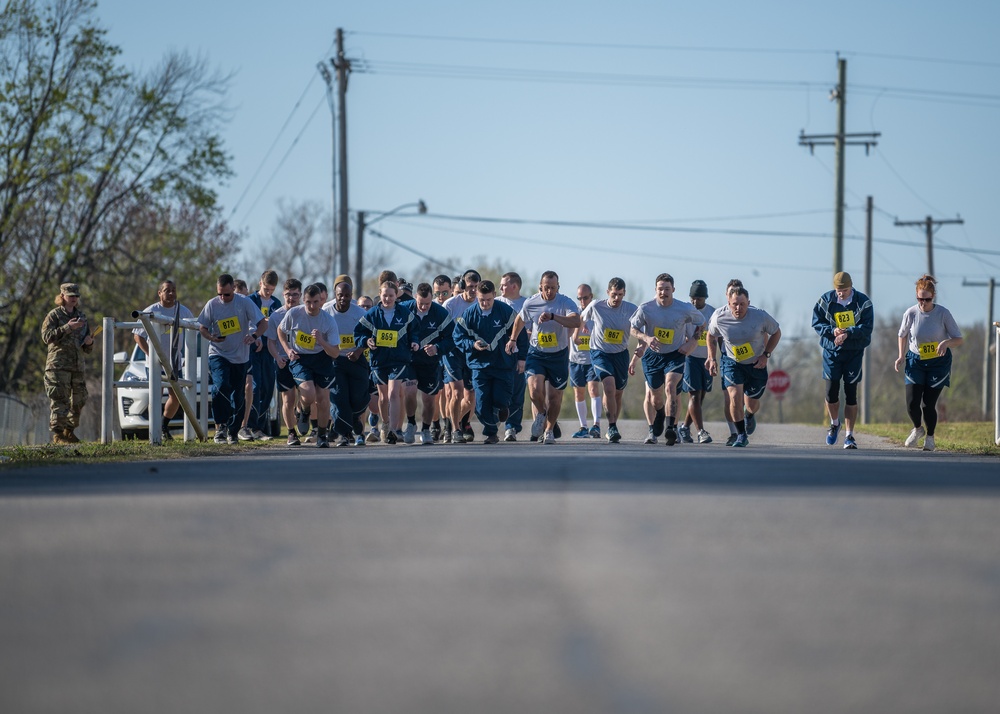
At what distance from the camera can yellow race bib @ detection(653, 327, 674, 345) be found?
64.3 feet

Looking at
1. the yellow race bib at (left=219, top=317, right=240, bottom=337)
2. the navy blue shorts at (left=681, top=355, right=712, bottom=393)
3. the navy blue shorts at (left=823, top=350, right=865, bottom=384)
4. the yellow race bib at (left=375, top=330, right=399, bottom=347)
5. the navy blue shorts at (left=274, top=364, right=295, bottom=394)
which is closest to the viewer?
the navy blue shorts at (left=823, top=350, right=865, bottom=384)

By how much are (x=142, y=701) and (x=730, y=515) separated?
15.5 ft

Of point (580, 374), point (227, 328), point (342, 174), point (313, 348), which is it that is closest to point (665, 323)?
point (580, 374)

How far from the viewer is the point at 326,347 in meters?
19.2

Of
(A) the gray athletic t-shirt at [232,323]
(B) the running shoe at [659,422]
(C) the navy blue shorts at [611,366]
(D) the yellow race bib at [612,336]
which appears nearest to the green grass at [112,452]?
(A) the gray athletic t-shirt at [232,323]

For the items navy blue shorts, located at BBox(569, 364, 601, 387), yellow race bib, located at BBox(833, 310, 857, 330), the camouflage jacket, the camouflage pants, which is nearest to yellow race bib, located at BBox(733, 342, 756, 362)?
yellow race bib, located at BBox(833, 310, 857, 330)

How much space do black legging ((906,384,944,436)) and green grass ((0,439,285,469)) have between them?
287 inches

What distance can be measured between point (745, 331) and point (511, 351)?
2706 millimetres

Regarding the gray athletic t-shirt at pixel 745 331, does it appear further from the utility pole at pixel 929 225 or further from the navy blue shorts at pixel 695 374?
the utility pole at pixel 929 225

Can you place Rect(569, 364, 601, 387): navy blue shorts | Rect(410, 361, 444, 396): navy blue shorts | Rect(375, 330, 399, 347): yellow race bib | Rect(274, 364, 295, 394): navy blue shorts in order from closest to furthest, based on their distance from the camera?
1. Rect(375, 330, 399, 347): yellow race bib
2. Rect(410, 361, 444, 396): navy blue shorts
3. Rect(274, 364, 295, 394): navy blue shorts
4. Rect(569, 364, 601, 387): navy blue shorts

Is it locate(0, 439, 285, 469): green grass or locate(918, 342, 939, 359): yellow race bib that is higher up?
locate(918, 342, 939, 359): yellow race bib

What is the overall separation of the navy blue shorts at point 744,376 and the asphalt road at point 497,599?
9.33m

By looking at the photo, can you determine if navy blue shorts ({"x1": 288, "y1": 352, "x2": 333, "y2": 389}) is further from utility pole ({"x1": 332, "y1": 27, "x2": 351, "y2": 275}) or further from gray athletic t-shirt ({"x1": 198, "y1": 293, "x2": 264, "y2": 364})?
utility pole ({"x1": 332, "y1": 27, "x2": 351, "y2": 275})

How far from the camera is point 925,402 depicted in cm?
1933
